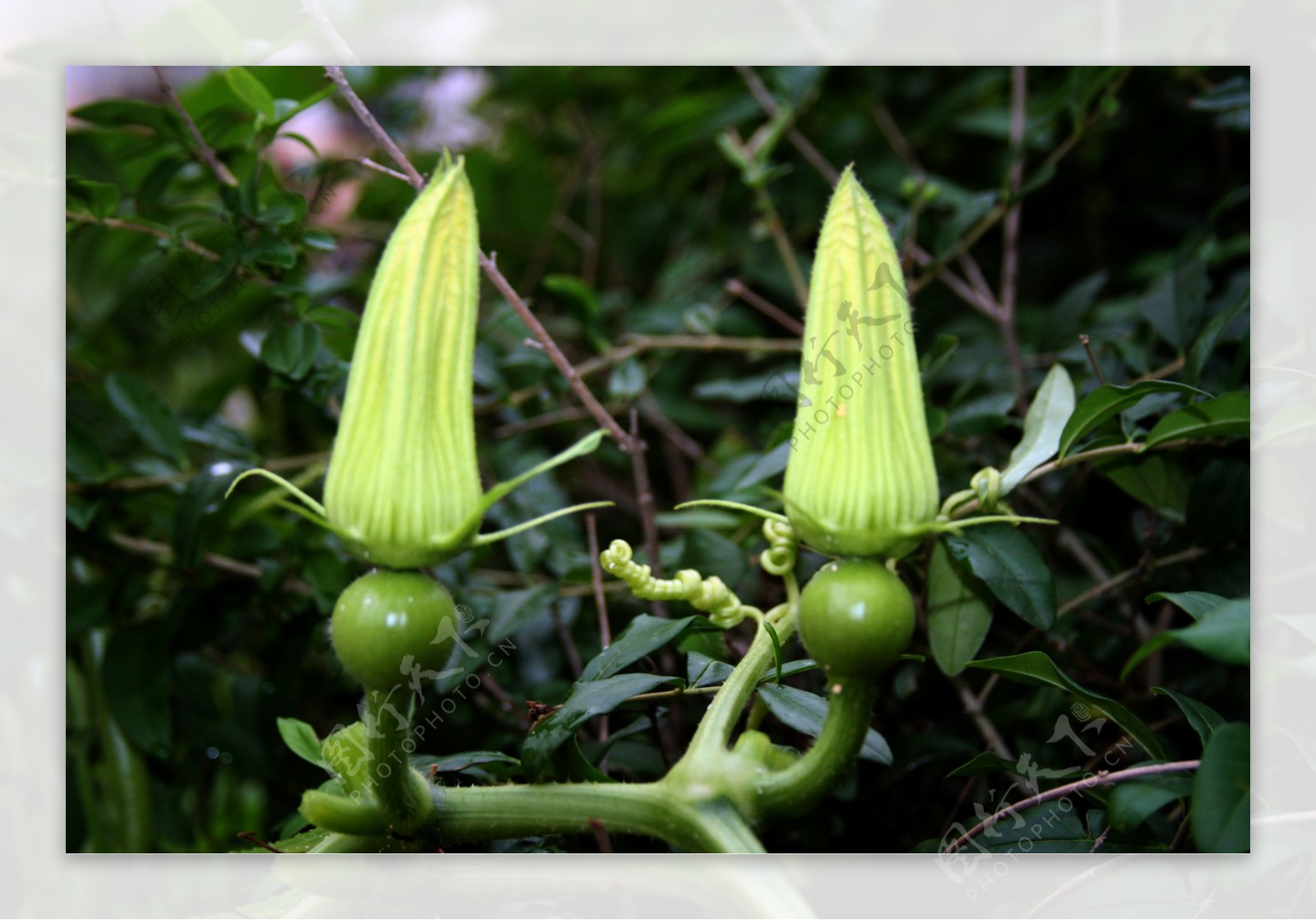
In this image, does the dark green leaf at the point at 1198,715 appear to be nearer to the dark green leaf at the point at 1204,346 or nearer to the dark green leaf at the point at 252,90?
the dark green leaf at the point at 1204,346

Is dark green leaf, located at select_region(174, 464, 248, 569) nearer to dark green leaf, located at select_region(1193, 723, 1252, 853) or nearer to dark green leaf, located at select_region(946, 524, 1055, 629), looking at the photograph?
dark green leaf, located at select_region(946, 524, 1055, 629)

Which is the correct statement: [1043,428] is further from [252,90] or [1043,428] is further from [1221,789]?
[252,90]

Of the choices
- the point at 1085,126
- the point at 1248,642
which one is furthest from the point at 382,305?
the point at 1085,126

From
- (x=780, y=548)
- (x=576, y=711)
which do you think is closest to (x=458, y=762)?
(x=576, y=711)

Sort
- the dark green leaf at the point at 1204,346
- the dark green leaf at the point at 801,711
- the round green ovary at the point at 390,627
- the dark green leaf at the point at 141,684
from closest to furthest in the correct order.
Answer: the round green ovary at the point at 390,627 → the dark green leaf at the point at 801,711 → the dark green leaf at the point at 1204,346 → the dark green leaf at the point at 141,684

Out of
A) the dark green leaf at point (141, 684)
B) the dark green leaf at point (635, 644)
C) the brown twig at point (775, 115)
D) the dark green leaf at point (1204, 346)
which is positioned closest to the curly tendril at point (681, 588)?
the dark green leaf at point (635, 644)
